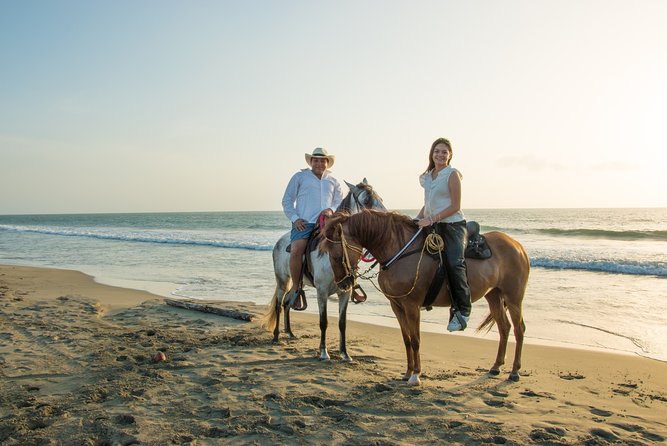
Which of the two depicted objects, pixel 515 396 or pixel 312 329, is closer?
pixel 515 396

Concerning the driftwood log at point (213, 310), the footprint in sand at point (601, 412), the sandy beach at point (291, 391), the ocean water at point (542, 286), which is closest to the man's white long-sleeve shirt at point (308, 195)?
the sandy beach at point (291, 391)

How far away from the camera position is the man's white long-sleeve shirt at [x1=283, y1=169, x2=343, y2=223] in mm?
6129

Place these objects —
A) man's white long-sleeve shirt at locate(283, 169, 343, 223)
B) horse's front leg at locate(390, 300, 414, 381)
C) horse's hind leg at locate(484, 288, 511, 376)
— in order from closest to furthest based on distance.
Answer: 1. horse's front leg at locate(390, 300, 414, 381)
2. horse's hind leg at locate(484, 288, 511, 376)
3. man's white long-sleeve shirt at locate(283, 169, 343, 223)

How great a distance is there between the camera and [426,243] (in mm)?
4559

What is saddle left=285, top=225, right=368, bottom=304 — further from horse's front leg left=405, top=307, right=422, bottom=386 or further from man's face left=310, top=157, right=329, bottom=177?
horse's front leg left=405, top=307, right=422, bottom=386

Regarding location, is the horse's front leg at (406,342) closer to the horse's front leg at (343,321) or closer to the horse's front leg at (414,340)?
the horse's front leg at (414,340)

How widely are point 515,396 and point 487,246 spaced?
1505 mm

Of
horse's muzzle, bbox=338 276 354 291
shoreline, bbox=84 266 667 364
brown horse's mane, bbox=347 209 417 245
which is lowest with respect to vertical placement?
shoreline, bbox=84 266 667 364

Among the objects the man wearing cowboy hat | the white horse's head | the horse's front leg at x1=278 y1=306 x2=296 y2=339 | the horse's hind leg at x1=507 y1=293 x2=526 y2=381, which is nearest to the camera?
the horse's hind leg at x1=507 y1=293 x2=526 y2=381

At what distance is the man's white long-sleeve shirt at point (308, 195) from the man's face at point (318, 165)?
0.05 meters

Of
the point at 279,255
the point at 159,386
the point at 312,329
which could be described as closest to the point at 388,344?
the point at 312,329

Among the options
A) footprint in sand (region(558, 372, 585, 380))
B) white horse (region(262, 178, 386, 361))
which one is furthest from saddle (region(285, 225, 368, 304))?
footprint in sand (region(558, 372, 585, 380))

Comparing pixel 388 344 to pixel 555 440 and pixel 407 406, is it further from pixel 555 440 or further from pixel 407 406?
pixel 555 440

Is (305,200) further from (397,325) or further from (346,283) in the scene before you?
(397,325)
